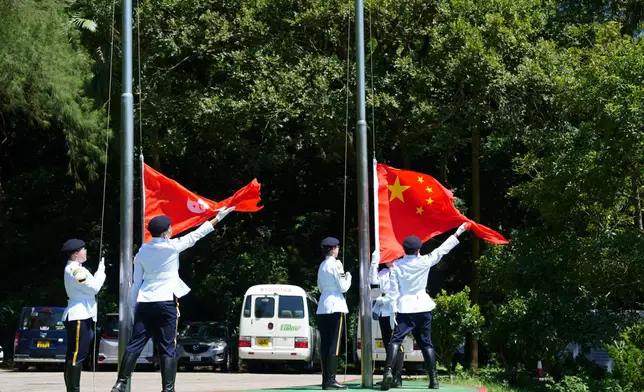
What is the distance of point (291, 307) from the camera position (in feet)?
87.7

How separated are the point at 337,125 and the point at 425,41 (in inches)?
137

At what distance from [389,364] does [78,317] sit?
12.3 ft

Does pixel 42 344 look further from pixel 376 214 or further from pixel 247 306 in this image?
pixel 376 214

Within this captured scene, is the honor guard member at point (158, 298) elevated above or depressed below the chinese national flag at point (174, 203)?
below

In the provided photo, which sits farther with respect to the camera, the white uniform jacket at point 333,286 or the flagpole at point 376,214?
the flagpole at point 376,214

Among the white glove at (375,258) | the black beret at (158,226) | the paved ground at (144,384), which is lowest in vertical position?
the paved ground at (144,384)

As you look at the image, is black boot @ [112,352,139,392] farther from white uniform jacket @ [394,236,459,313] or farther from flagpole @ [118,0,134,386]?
white uniform jacket @ [394,236,459,313]

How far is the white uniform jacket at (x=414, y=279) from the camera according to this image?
12805 mm

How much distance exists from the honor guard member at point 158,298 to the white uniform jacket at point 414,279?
2.91m

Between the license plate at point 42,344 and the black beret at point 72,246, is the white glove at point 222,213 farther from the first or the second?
the license plate at point 42,344

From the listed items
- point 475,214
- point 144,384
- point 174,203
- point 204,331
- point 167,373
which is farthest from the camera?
point 475,214

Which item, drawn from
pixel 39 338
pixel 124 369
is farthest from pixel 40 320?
pixel 124 369

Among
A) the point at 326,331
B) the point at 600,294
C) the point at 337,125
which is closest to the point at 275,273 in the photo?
the point at 337,125

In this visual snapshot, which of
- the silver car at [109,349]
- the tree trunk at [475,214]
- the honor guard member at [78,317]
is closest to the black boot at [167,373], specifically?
the honor guard member at [78,317]
